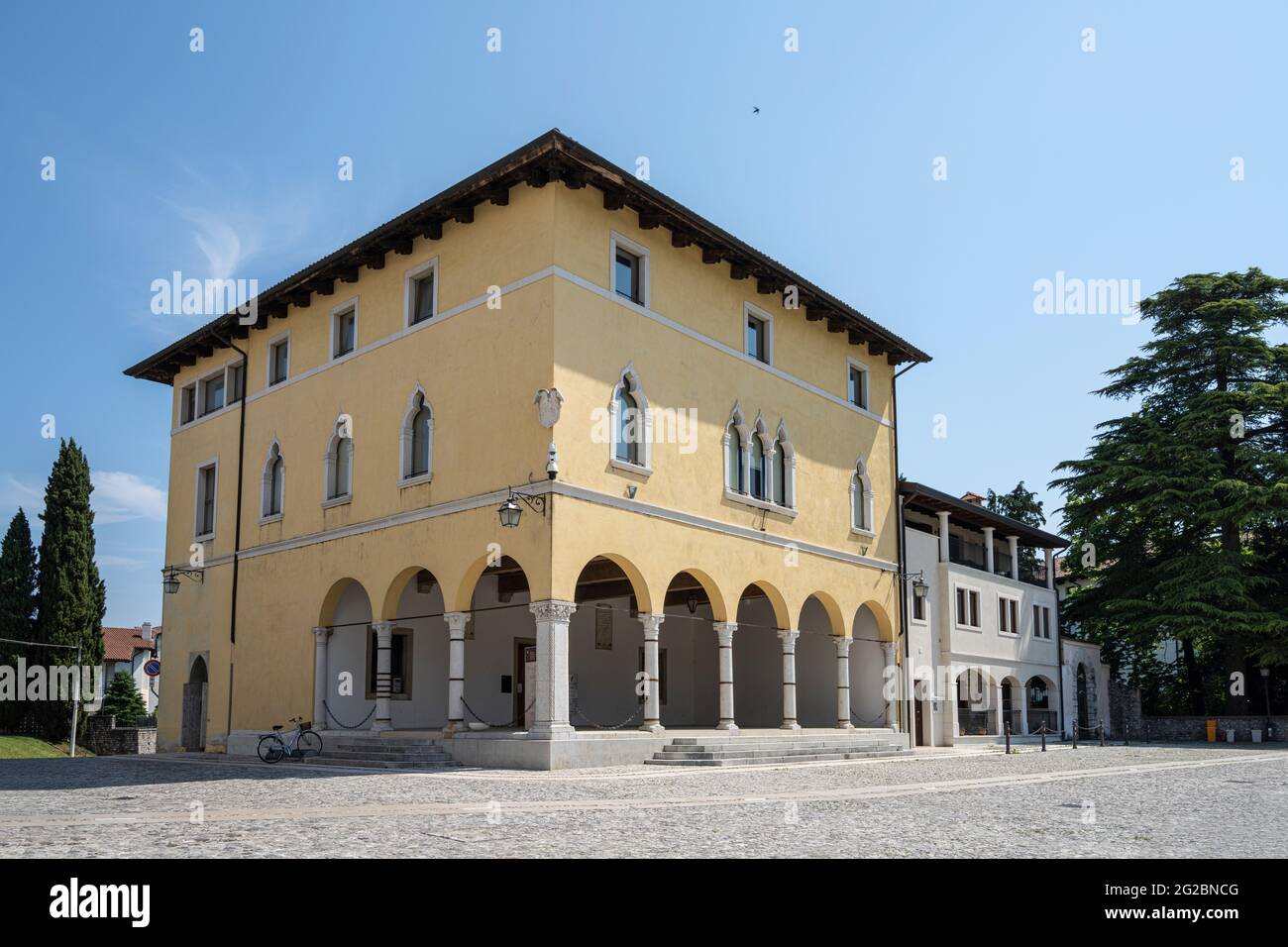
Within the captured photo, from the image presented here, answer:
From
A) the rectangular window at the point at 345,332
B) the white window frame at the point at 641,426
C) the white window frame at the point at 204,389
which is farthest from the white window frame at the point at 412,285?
the white window frame at the point at 204,389

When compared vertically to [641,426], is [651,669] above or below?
below

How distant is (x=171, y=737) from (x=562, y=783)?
16.9 meters

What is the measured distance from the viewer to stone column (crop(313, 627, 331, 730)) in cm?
2302

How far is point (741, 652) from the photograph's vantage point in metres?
31.3

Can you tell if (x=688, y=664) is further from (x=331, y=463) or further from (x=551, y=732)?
(x=551, y=732)

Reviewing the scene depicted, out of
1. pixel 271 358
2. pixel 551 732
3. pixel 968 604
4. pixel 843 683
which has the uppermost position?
pixel 271 358

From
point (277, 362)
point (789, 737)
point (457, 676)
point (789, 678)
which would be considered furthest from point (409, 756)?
point (277, 362)

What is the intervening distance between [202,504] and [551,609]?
13737mm

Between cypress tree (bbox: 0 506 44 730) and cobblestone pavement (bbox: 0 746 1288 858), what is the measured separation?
21.1 m

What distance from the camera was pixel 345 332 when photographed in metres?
24.6

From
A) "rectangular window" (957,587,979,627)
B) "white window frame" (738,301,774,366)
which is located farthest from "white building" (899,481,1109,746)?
"white window frame" (738,301,774,366)

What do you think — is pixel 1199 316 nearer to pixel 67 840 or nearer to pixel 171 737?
pixel 171 737

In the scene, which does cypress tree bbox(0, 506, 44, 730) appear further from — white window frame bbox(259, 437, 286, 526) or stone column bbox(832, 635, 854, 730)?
stone column bbox(832, 635, 854, 730)
